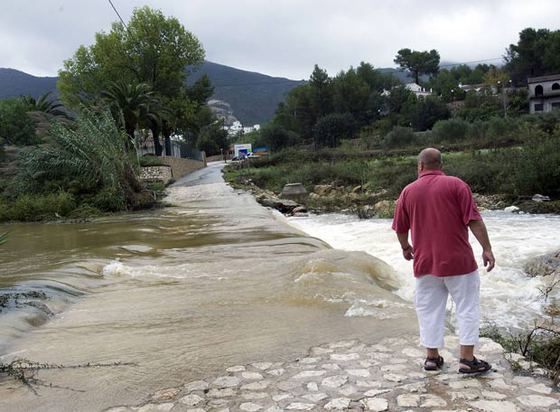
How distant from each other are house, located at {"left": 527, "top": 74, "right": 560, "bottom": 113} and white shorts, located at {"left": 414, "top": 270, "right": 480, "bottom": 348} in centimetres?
7057

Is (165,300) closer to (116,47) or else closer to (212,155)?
(116,47)

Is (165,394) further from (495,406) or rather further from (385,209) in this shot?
(385,209)

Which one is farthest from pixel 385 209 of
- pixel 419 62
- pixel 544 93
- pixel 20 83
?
pixel 20 83

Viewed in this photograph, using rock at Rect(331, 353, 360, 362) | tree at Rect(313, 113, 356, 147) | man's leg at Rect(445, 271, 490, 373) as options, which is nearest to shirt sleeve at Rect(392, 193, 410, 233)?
man's leg at Rect(445, 271, 490, 373)

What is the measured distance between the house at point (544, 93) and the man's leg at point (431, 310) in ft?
232

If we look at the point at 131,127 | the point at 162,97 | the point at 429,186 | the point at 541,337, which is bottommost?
the point at 541,337

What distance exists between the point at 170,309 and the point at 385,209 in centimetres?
1392

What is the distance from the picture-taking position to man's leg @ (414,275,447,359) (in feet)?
14.3

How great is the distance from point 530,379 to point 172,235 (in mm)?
11164

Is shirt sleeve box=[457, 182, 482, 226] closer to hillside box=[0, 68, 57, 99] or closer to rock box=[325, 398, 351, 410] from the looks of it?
rock box=[325, 398, 351, 410]

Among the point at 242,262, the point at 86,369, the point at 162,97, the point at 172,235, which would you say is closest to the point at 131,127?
the point at 162,97

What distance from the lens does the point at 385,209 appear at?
64.4 ft

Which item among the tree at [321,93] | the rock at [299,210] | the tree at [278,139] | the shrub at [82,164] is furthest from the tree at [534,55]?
the shrub at [82,164]

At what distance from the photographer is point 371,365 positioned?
4551 millimetres
